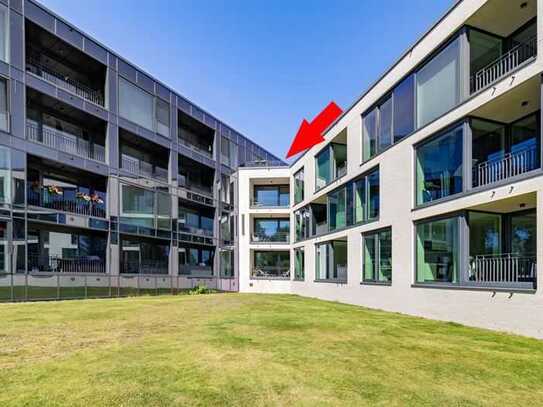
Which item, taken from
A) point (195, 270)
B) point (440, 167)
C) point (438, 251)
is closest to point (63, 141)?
point (195, 270)

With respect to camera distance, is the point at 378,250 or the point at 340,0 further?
the point at 340,0

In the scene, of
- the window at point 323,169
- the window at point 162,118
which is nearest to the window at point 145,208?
the window at point 162,118

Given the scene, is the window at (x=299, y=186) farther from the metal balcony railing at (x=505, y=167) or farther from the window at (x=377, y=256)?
the metal balcony railing at (x=505, y=167)

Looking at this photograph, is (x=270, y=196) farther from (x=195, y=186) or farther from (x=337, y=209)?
(x=337, y=209)

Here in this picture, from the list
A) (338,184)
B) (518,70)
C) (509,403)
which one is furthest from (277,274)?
(509,403)

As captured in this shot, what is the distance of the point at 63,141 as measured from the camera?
72.8 ft

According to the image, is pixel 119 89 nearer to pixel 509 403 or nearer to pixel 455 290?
pixel 455 290

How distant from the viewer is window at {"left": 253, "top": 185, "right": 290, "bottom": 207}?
32750 millimetres

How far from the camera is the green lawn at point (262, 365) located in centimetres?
484

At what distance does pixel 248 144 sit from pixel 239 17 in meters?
17.8

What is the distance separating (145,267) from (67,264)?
213 inches

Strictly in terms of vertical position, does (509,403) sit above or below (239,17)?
below

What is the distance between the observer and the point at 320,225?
25391 millimetres

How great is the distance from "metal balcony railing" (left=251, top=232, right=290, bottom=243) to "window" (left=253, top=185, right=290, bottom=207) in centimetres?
242
